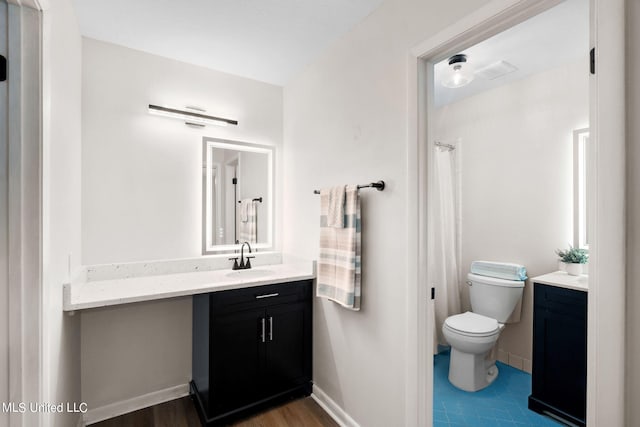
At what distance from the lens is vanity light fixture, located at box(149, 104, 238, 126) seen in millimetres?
2141

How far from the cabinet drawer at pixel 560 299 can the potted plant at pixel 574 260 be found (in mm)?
306

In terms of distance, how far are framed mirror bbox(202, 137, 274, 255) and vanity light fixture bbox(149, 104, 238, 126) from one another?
5.2 inches

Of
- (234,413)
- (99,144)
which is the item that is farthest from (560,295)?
(99,144)

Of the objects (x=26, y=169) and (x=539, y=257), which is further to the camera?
(x=539, y=257)

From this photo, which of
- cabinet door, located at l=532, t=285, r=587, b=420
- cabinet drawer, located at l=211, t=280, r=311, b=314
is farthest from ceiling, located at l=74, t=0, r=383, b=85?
cabinet door, located at l=532, t=285, r=587, b=420

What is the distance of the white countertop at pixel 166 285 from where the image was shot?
157cm

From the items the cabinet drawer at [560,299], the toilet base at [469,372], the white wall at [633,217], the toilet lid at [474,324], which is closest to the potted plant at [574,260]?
the cabinet drawer at [560,299]

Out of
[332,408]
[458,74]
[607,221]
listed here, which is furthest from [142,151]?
[607,221]

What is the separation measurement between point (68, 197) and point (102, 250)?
1.98 ft

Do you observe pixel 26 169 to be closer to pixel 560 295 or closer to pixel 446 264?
pixel 560 295

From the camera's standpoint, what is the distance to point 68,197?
1.53m

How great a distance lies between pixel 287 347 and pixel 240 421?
1.69 feet

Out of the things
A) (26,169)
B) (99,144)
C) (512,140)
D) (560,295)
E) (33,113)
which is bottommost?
(560,295)

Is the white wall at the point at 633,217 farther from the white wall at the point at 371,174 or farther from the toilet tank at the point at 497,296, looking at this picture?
the toilet tank at the point at 497,296
